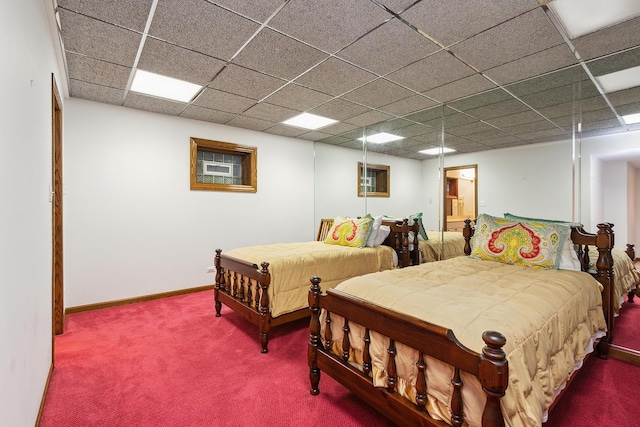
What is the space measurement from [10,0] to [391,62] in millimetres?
2388

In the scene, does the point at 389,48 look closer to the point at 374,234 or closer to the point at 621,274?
the point at 374,234

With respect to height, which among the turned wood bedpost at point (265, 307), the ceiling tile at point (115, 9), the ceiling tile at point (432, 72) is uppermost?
the ceiling tile at point (115, 9)

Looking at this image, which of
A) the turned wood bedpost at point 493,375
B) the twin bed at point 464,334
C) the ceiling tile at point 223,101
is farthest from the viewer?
the ceiling tile at point 223,101

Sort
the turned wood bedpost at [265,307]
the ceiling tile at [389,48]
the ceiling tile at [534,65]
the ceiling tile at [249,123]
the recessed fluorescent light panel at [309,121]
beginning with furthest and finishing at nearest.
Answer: the ceiling tile at [249,123] → the recessed fluorescent light panel at [309,121] → the turned wood bedpost at [265,307] → the ceiling tile at [534,65] → the ceiling tile at [389,48]

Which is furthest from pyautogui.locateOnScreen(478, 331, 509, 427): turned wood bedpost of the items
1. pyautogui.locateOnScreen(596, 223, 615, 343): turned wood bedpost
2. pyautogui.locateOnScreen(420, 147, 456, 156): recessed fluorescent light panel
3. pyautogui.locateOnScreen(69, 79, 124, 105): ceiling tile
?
pyautogui.locateOnScreen(69, 79, 124, 105): ceiling tile

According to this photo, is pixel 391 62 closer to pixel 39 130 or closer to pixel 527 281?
pixel 527 281

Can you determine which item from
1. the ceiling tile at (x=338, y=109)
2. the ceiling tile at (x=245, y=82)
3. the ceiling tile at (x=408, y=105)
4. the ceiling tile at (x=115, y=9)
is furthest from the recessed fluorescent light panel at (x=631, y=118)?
the ceiling tile at (x=115, y=9)

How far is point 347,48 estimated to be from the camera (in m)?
2.40

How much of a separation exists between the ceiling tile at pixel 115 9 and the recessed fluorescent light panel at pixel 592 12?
2.62 m

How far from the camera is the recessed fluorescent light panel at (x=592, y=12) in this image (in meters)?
1.85

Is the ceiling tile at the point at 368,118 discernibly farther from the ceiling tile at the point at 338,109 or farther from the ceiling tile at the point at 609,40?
the ceiling tile at the point at 609,40

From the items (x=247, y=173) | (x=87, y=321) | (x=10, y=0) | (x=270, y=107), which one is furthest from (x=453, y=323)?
(x=247, y=173)

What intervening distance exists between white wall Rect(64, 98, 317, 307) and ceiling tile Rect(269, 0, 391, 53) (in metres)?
2.67

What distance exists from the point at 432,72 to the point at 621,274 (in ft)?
7.97
